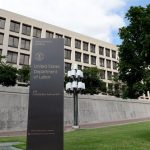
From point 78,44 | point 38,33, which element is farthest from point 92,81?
point 78,44

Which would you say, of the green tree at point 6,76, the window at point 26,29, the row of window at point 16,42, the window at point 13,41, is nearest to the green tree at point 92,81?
the green tree at point 6,76

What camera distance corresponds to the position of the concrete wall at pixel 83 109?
88.5ft

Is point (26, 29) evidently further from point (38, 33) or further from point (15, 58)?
point (15, 58)

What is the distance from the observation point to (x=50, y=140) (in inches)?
338

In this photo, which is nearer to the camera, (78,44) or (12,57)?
(12,57)

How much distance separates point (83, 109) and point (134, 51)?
20430mm

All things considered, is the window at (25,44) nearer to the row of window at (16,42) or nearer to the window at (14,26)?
the row of window at (16,42)

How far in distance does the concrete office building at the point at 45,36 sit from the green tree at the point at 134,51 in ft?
116

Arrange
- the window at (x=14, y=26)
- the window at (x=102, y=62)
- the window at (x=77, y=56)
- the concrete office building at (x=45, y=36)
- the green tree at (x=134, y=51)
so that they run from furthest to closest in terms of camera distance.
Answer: the window at (x=102, y=62), the window at (x=77, y=56), the window at (x=14, y=26), the concrete office building at (x=45, y=36), the green tree at (x=134, y=51)

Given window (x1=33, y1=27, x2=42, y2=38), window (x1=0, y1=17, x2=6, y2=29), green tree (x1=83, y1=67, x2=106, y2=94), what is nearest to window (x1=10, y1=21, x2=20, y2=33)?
window (x1=0, y1=17, x2=6, y2=29)

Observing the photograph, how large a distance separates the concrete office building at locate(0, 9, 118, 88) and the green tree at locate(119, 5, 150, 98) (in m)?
35.3

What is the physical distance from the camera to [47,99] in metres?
8.76

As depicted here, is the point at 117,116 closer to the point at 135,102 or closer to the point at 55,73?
the point at 135,102

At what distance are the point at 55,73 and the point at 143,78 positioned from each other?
7.54 m
